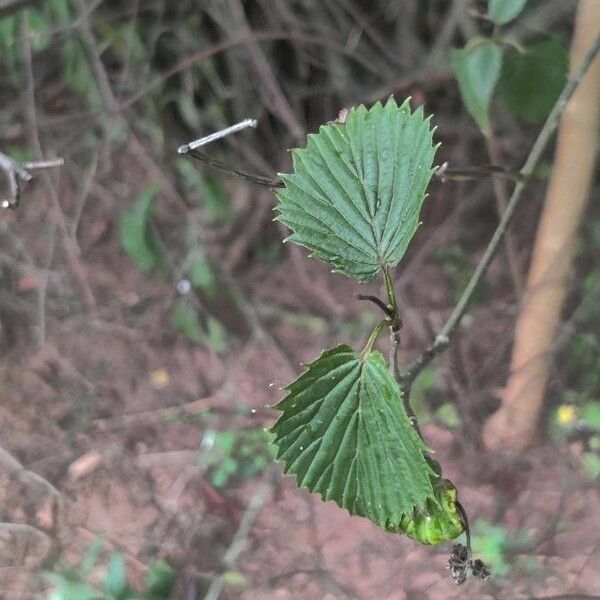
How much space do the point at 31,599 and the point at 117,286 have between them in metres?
0.57

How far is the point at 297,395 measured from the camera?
15.8 inches

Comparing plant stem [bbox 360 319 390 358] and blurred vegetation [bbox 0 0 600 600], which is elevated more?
blurred vegetation [bbox 0 0 600 600]

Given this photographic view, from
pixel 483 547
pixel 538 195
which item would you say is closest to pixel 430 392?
pixel 483 547

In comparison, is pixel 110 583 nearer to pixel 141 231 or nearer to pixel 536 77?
pixel 141 231

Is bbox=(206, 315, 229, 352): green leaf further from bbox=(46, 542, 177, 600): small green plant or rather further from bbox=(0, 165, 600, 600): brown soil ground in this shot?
bbox=(46, 542, 177, 600): small green plant

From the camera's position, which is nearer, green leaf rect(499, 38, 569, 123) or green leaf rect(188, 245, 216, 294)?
green leaf rect(499, 38, 569, 123)

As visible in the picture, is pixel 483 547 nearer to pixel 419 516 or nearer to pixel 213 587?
pixel 213 587

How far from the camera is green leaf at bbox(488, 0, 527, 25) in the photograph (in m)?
0.58

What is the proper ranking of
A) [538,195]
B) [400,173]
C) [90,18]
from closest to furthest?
[400,173] < [90,18] < [538,195]

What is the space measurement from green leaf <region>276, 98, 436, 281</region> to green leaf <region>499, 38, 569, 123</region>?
34cm

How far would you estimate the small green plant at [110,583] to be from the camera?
90 centimetres

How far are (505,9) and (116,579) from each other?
0.79 meters

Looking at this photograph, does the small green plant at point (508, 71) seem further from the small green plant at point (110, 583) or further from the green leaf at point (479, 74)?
the small green plant at point (110, 583)

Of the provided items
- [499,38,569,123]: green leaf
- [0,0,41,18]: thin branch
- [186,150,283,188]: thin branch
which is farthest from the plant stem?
[0,0,41,18]: thin branch
